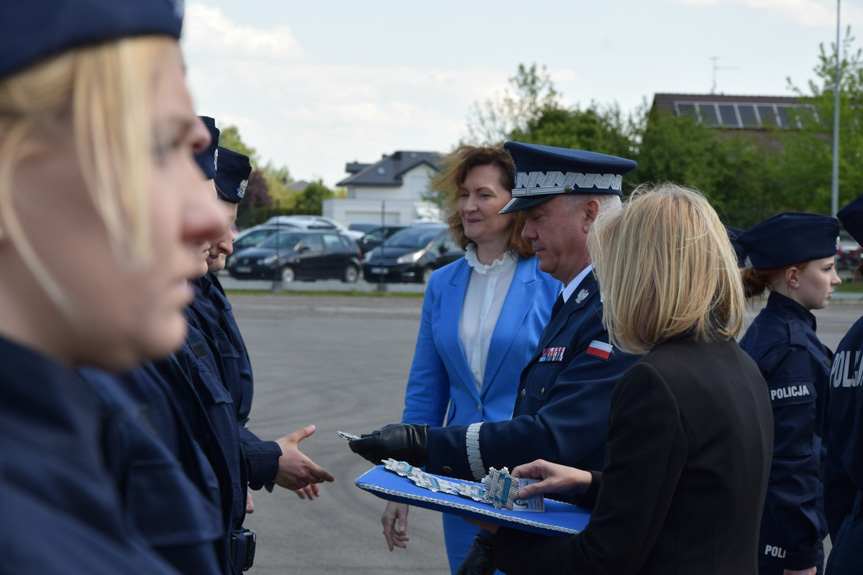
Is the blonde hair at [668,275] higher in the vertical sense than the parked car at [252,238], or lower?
higher

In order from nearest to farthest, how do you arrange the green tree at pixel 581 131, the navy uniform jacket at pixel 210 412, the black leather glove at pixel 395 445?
the navy uniform jacket at pixel 210 412
the black leather glove at pixel 395 445
the green tree at pixel 581 131

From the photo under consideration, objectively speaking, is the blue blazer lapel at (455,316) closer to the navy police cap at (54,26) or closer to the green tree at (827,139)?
the navy police cap at (54,26)

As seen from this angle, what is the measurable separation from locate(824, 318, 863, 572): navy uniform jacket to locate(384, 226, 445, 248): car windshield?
22298mm

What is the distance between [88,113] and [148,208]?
3.6 inches

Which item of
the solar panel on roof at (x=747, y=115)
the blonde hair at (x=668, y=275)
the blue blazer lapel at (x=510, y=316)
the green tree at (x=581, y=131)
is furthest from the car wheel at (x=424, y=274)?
the solar panel on roof at (x=747, y=115)

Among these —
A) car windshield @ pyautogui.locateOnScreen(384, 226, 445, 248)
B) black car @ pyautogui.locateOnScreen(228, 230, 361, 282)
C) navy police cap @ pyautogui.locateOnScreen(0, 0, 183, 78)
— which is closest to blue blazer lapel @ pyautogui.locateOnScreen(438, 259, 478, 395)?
navy police cap @ pyautogui.locateOnScreen(0, 0, 183, 78)

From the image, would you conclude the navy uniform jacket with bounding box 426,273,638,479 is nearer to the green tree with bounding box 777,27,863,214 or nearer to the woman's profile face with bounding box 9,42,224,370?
the woman's profile face with bounding box 9,42,224,370

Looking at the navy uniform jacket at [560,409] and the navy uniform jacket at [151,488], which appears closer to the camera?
the navy uniform jacket at [151,488]

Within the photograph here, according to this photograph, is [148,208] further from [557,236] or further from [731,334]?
[557,236]

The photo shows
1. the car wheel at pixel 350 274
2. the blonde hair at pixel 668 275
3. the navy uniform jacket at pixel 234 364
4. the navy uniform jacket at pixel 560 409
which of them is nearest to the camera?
the blonde hair at pixel 668 275

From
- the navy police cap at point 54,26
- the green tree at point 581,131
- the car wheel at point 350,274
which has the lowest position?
the car wheel at point 350,274

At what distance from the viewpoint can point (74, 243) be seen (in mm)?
741

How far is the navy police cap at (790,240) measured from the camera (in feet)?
14.6

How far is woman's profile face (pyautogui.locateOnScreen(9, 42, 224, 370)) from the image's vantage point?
74 cm
